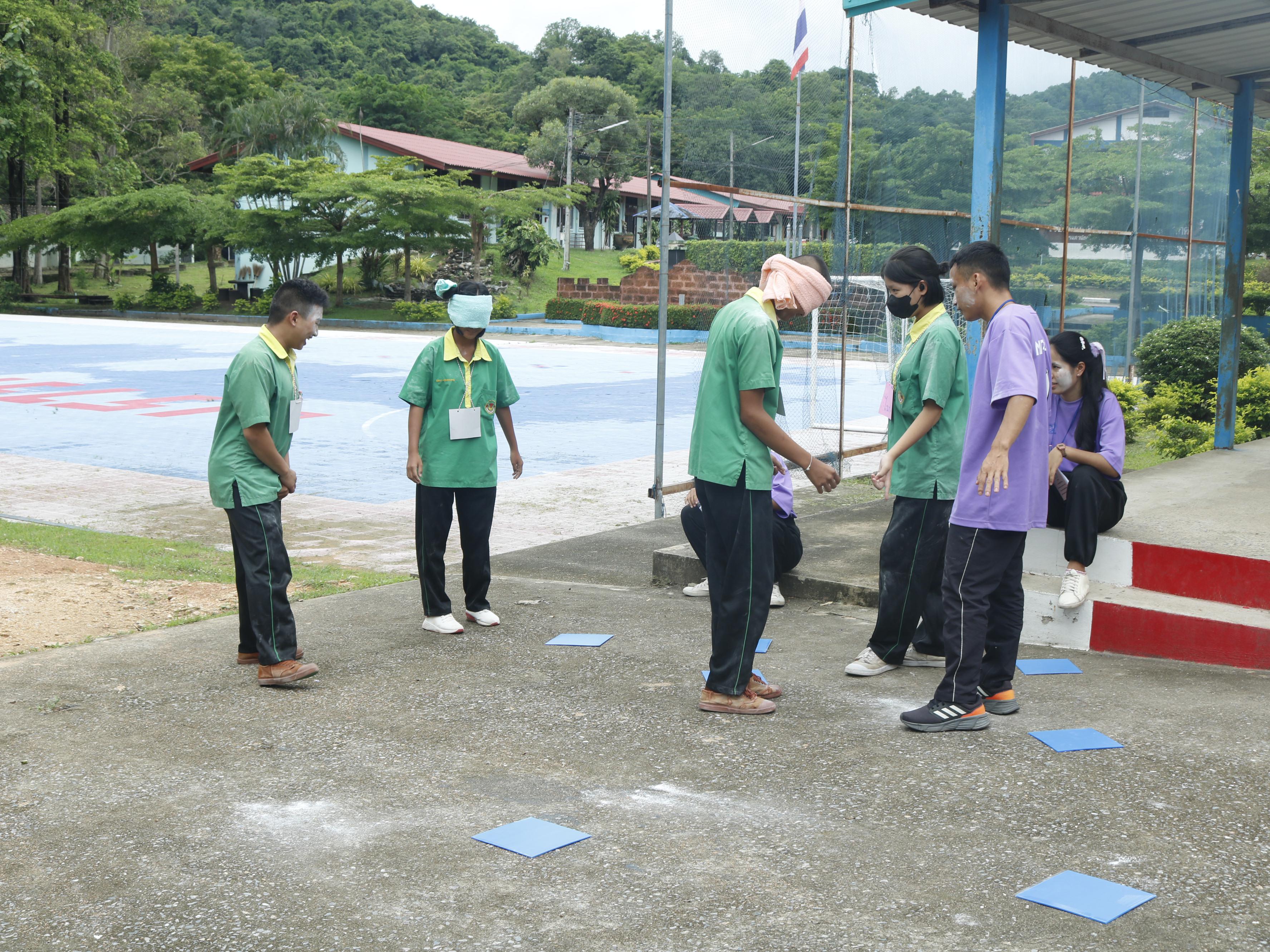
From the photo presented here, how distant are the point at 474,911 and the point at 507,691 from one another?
1.93m

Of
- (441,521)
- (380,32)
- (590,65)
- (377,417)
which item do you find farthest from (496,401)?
(380,32)

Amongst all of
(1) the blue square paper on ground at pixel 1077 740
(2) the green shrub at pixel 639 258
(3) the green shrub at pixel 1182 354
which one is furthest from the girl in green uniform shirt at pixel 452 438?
(2) the green shrub at pixel 639 258

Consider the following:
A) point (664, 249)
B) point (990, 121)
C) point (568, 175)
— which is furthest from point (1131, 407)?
point (568, 175)

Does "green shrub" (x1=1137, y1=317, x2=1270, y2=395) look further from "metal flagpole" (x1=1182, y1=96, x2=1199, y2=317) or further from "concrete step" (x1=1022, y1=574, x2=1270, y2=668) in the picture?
"concrete step" (x1=1022, y1=574, x2=1270, y2=668)

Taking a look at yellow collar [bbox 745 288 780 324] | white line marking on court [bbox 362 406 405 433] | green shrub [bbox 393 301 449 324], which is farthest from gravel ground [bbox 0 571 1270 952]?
green shrub [bbox 393 301 449 324]

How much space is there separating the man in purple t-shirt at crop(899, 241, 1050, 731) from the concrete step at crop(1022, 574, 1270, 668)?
3.30 ft

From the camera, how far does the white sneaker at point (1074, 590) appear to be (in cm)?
550

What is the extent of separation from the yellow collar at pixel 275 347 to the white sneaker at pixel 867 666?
2.68m

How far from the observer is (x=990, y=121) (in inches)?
270

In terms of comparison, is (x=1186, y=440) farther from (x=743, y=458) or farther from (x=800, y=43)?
(x=743, y=458)

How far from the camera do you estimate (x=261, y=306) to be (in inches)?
1737

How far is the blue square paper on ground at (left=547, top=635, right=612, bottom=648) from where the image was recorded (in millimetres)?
5641

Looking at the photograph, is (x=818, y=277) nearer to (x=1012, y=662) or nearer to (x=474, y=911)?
(x=1012, y=662)

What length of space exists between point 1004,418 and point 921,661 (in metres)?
1.52
